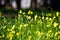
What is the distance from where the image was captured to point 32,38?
21.9ft

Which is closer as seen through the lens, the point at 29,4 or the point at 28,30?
the point at 28,30

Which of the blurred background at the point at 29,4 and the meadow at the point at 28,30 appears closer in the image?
the meadow at the point at 28,30

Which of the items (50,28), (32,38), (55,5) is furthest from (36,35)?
(55,5)

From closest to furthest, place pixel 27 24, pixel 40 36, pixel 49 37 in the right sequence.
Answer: pixel 40 36 < pixel 49 37 < pixel 27 24

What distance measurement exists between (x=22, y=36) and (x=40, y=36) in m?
0.84

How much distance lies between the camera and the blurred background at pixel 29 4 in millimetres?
16706

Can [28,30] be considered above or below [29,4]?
above

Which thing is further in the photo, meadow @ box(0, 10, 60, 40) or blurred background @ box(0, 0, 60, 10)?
blurred background @ box(0, 0, 60, 10)

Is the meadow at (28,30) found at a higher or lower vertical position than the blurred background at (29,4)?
higher

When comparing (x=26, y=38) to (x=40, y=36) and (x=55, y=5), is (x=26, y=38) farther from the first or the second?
(x=55, y=5)

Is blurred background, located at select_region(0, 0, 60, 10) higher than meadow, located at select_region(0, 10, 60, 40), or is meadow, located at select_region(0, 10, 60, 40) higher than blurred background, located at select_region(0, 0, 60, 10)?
meadow, located at select_region(0, 10, 60, 40)

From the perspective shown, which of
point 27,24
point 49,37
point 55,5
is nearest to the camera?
point 49,37

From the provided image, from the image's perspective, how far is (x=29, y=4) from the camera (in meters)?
17.2

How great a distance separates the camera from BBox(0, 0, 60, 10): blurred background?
16706 millimetres
